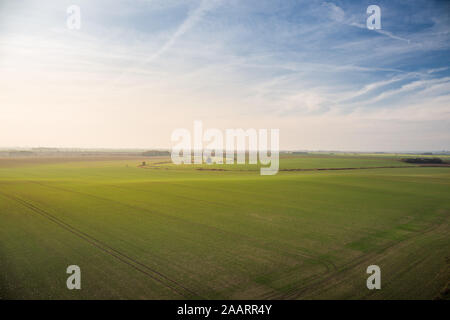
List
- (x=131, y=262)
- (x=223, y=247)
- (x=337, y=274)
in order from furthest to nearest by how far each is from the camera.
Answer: (x=223, y=247), (x=131, y=262), (x=337, y=274)

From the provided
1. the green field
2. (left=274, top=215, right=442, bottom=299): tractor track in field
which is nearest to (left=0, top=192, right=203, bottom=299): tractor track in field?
the green field

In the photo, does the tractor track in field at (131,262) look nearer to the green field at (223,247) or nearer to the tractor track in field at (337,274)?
the green field at (223,247)

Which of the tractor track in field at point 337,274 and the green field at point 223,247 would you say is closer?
the tractor track in field at point 337,274

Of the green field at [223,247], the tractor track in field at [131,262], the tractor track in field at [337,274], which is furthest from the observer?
the green field at [223,247]

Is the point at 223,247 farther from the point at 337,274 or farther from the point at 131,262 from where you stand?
the point at 337,274

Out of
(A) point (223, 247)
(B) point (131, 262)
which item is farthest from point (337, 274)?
(B) point (131, 262)

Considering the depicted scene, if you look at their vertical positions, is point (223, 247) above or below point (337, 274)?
above

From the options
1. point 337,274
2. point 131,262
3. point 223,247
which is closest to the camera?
point 337,274

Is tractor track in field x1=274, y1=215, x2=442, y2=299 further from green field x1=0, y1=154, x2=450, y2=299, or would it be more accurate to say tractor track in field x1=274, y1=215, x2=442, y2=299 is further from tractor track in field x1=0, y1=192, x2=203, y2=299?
Result: tractor track in field x1=0, y1=192, x2=203, y2=299

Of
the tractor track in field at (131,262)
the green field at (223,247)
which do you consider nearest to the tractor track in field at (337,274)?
the green field at (223,247)
